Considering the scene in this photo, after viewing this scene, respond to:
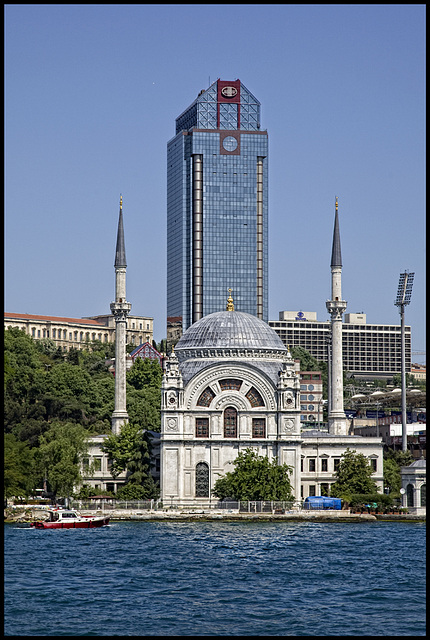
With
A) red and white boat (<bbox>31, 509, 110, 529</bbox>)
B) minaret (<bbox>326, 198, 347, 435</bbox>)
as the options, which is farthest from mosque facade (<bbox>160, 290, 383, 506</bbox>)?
red and white boat (<bbox>31, 509, 110, 529</bbox>)

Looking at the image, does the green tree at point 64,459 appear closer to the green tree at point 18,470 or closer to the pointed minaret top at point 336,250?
the green tree at point 18,470

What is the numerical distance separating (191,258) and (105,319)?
3753cm

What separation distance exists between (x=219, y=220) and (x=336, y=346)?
78.4m

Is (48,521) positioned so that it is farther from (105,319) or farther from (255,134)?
(105,319)

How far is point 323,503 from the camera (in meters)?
74.5

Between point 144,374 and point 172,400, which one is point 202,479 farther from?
point 144,374

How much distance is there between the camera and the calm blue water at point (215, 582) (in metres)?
31.5

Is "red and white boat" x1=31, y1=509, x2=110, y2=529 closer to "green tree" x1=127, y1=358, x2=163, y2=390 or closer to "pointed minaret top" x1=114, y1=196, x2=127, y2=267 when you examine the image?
"pointed minaret top" x1=114, y1=196, x2=127, y2=267

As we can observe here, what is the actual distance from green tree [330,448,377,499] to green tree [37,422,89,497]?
17.4m

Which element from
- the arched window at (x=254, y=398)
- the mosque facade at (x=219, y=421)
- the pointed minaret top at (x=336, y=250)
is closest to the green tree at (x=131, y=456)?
the mosque facade at (x=219, y=421)

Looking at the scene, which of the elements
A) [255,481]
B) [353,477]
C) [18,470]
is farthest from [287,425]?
[18,470]

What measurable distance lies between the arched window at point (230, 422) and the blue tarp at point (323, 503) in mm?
7552

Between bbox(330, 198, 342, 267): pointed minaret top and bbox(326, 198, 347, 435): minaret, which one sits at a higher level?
bbox(330, 198, 342, 267): pointed minaret top

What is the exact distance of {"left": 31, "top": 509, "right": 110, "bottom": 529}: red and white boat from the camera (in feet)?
215
